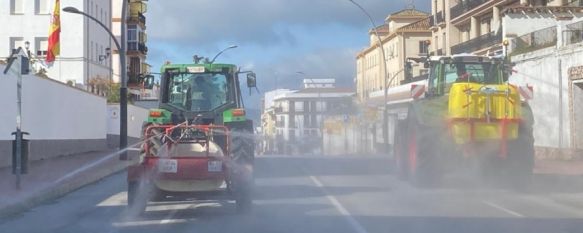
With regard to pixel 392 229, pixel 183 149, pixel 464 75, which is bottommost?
pixel 392 229

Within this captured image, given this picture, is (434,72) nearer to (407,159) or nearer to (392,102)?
(407,159)

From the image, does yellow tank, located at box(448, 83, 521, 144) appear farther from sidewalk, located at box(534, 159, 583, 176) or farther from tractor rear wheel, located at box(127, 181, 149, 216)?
tractor rear wheel, located at box(127, 181, 149, 216)

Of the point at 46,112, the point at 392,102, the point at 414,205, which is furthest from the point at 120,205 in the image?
the point at 392,102

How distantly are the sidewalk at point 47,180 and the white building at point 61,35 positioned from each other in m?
25.1

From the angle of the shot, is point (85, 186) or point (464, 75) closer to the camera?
point (464, 75)

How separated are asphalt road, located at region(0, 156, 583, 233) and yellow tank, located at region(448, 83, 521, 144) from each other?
1.27 m

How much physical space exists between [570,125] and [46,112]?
61.2 ft

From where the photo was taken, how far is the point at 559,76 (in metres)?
29.5

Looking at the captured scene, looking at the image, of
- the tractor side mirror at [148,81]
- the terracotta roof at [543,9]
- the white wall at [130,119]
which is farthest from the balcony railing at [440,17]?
the tractor side mirror at [148,81]

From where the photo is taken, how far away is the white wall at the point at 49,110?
24688 millimetres

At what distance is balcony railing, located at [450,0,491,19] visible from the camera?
5209cm

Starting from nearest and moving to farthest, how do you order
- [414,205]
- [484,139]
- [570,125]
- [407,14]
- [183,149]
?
[183,149] < [414,205] < [484,139] < [570,125] < [407,14]

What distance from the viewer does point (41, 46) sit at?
176ft

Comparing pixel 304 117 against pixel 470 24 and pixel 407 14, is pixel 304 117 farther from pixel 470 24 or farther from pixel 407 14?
pixel 470 24
